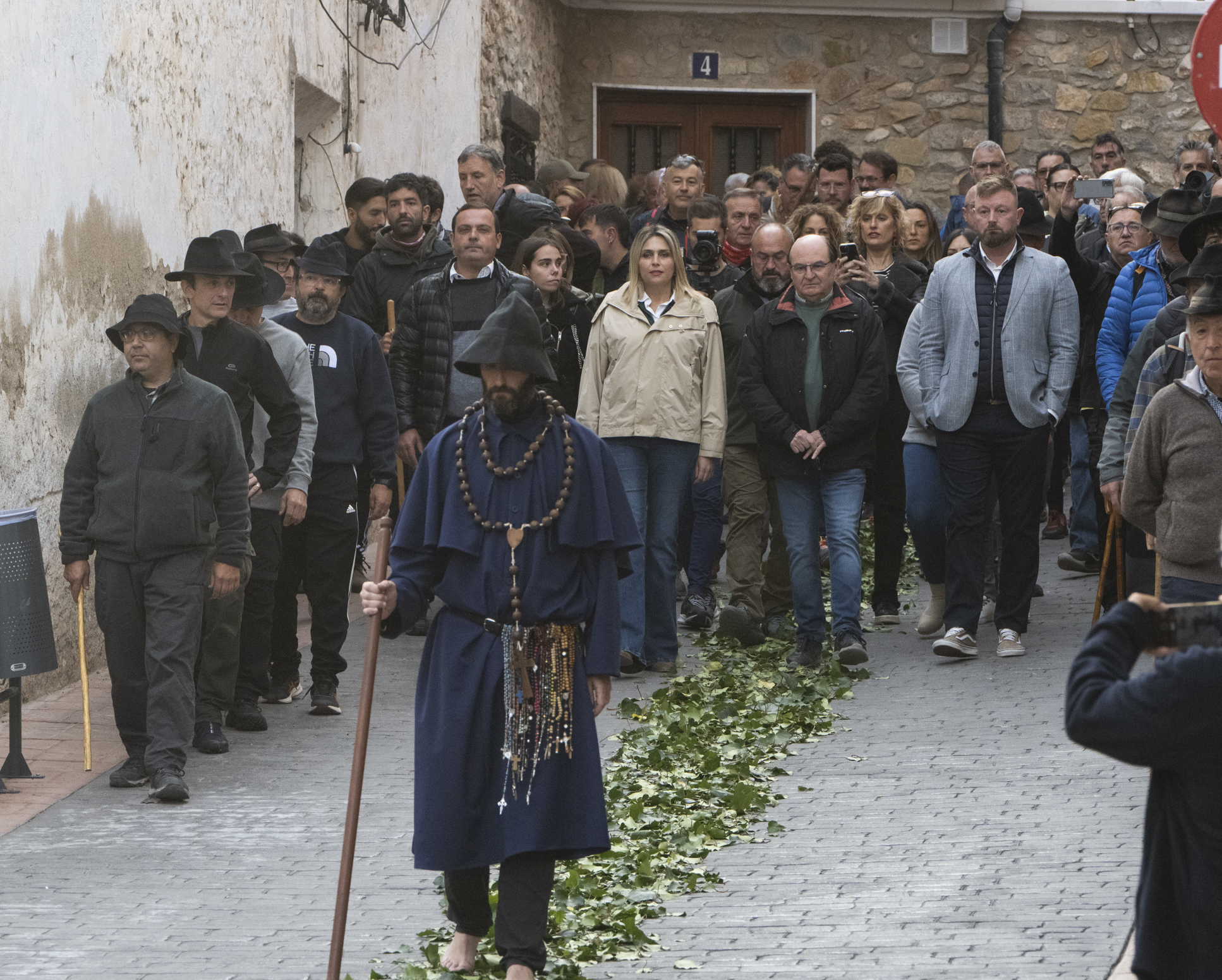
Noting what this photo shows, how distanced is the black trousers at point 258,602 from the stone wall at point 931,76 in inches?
444

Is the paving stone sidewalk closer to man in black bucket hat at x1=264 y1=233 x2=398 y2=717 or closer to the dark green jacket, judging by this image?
man in black bucket hat at x1=264 y1=233 x2=398 y2=717

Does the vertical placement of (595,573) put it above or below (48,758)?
above

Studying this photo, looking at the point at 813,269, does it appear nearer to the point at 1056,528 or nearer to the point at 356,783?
the point at 1056,528

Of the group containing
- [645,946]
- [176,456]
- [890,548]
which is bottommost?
[645,946]

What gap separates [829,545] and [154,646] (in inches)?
137

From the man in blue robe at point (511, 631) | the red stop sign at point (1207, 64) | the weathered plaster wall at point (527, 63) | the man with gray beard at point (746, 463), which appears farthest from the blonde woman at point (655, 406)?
the weathered plaster wall at point (527, 63)

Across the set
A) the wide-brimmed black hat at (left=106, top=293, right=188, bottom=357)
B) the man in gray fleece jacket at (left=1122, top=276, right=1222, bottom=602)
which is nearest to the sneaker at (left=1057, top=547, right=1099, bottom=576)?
the man in gray fleece jacket at (left=1122, top=276, right=1222, bottom=602)

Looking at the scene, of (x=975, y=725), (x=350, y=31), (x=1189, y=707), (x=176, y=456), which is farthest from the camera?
(x=350, y=31)

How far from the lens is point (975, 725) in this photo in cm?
766

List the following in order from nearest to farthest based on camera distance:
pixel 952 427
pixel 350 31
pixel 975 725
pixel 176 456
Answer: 1. pixel 176 456
2. pixel 975 725
3. pixel 952 427
4. pixel 350 31

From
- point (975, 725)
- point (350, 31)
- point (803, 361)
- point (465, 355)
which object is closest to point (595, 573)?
point (465, 355)

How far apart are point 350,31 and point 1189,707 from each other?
35.4ft

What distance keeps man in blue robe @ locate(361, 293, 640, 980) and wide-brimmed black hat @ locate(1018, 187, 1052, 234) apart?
550 cm

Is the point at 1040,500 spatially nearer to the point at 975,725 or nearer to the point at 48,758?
the point at 975,725
